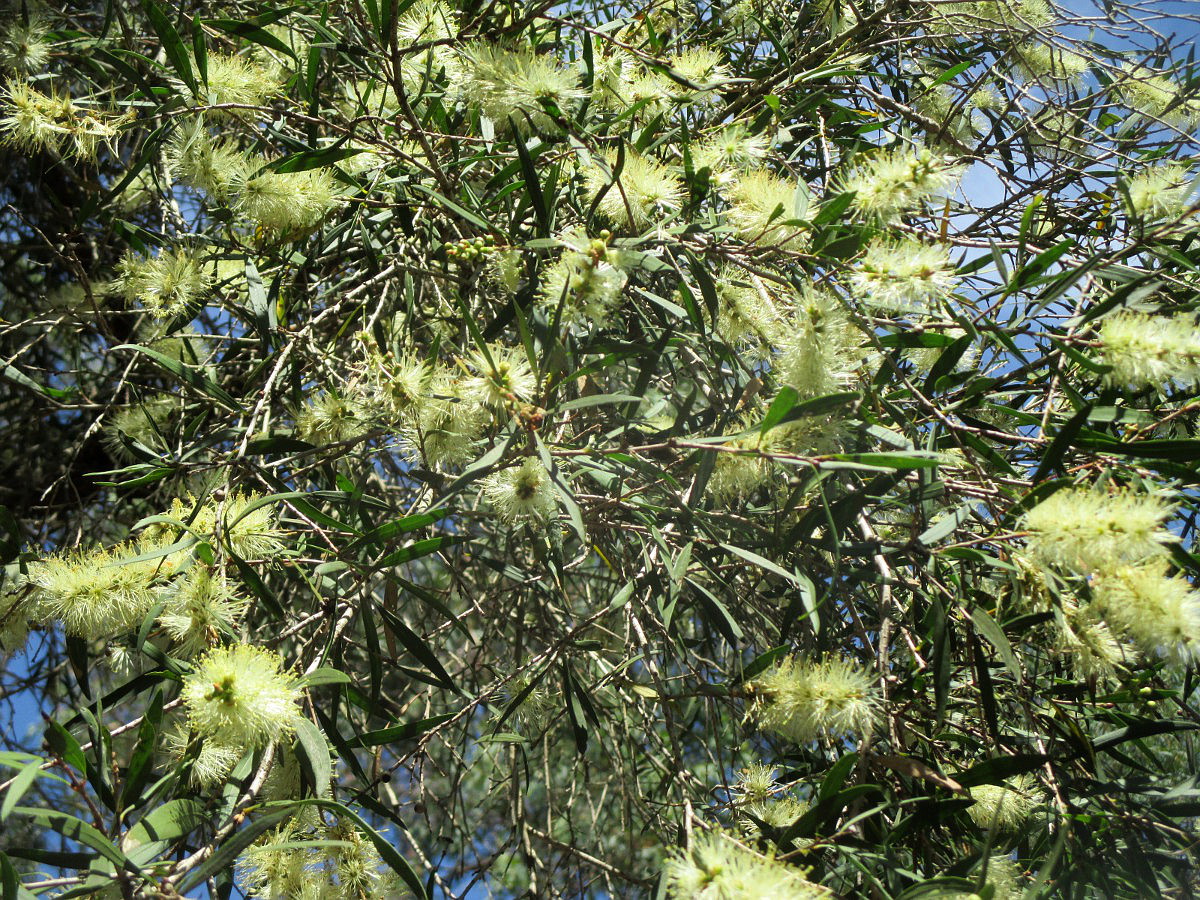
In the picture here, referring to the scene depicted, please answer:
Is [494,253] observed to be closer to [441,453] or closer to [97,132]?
[441,453]

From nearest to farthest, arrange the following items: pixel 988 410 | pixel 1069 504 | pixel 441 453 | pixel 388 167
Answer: pixel 1069 504
pixel 441 453
pixel 988 410
pixel 388 167

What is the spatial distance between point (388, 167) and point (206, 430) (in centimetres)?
67

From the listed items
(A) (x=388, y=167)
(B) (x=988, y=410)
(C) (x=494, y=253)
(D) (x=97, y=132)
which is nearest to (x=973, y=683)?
(B) (x=988, y=410)

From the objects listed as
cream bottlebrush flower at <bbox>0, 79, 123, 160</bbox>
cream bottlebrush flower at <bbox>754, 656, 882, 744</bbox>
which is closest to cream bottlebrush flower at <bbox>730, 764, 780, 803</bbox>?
cream bottlebrush flower at <bbox>754, 656, 882, 744</bbox>

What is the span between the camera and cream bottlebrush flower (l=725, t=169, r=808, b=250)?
1283 mm

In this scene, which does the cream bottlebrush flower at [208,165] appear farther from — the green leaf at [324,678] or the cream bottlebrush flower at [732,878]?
the cream bottlebrush flower at [732,878]

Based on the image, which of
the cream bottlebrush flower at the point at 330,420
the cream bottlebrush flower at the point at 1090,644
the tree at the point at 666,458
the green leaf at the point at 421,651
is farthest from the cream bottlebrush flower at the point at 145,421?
the cream bottlebrush flower at the point at 1090,644

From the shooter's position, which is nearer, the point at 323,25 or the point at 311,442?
the point at 323,25

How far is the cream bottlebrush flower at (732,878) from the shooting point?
0.91 m

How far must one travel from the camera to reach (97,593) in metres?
1.19

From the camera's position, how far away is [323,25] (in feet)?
4.61

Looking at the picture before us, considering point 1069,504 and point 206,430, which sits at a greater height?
point 1069,504

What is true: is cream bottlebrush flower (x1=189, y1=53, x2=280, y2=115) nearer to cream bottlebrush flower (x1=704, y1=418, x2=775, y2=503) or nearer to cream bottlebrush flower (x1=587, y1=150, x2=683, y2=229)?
A: cream bottlebrush flower (x1=587, y1=150, x2=683, y2=229)

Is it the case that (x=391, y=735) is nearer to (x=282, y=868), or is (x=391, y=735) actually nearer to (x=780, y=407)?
(x=282, y=868)
